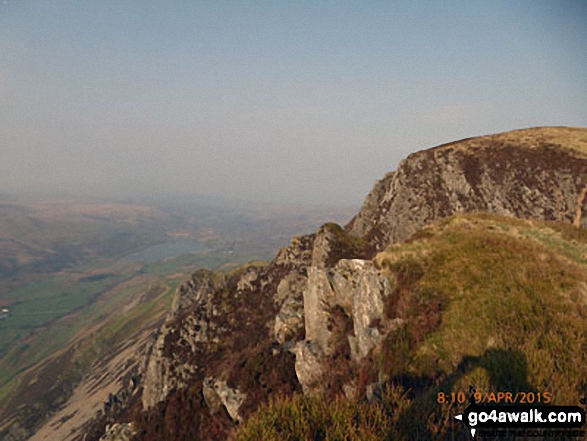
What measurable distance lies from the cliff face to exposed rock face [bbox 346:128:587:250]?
19cm

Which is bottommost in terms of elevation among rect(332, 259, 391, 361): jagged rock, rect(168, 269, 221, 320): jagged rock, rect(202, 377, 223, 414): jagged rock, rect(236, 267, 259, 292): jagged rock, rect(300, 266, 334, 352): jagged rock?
rect(168, 269, 221, 320): jagged rock

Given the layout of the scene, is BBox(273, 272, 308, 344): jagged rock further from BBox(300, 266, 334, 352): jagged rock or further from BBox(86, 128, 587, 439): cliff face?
BBox(300, 266, 334, 352): jagged rock

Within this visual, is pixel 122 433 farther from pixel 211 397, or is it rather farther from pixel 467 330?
pixel 467 330

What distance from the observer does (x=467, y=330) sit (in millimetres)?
10867

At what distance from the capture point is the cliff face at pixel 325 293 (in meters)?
22.4

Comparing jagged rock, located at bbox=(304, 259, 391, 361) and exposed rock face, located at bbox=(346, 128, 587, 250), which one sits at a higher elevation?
exposed rock face, located at bbox=(346, 128, 587, 250)

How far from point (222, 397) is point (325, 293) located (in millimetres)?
19177

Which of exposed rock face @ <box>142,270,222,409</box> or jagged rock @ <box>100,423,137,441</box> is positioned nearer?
jagged rock @ <box>100,423,137,441</box>

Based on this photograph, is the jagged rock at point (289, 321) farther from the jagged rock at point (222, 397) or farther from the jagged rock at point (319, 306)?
the jagged rock at point (319, 306)

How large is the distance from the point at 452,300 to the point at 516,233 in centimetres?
990

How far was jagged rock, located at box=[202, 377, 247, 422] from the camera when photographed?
2952 cm

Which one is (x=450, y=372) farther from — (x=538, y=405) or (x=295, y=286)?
(x=295, y=286)

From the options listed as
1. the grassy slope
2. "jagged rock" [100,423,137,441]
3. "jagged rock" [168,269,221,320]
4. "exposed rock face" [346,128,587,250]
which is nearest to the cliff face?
"exposed rock face" [346,128,587,250]

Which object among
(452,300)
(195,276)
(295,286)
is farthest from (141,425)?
(195,276)
